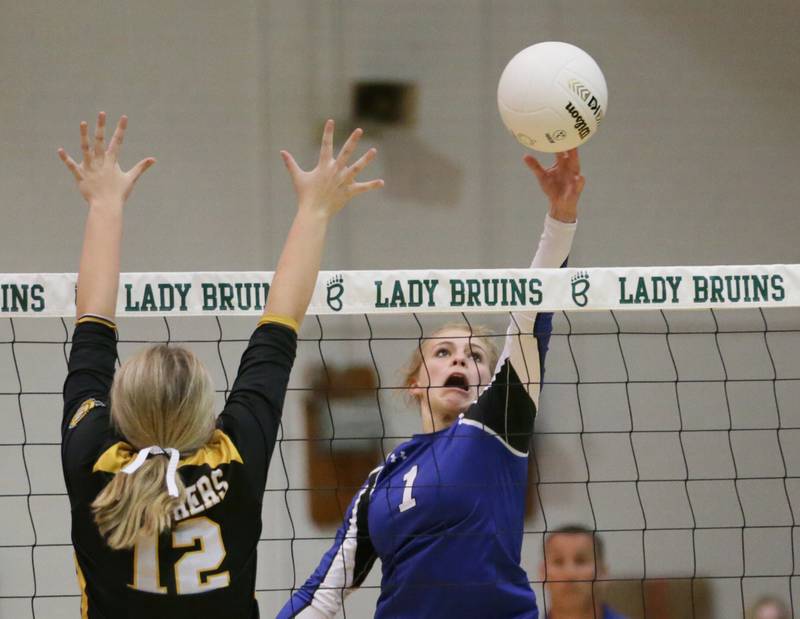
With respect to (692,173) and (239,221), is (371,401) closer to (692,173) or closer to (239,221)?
(239,221)

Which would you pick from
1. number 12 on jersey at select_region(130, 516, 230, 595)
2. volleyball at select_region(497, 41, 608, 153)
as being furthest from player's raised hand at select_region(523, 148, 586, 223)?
number 12 on jersey at select_region(130, 516, 230, 595)

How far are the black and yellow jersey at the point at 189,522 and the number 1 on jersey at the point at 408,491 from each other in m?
1.18

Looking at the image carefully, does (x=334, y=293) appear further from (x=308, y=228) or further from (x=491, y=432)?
(x=308, y=228)

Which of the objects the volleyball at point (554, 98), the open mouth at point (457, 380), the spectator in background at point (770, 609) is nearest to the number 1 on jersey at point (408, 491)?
the open mouth at point (457, 380)

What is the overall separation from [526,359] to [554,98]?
0.76 m

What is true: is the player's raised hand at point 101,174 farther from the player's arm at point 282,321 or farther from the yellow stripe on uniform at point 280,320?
the yellow stripe on uniform at point 280,320

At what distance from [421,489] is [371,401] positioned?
3.03m

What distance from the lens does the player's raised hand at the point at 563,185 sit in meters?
3.19

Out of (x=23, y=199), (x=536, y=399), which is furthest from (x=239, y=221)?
(x=536, y=399)

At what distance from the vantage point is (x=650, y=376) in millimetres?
6566

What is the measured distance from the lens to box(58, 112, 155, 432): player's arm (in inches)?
87.1

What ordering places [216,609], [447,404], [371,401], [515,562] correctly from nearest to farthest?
[216,609], [515,562], [447,404], [371,401]

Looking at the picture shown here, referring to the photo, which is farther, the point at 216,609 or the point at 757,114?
the point at 757,114

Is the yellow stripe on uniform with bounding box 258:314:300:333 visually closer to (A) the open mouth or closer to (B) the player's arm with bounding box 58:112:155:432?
(B) the player's arm with bounding box 58:112:155:432
